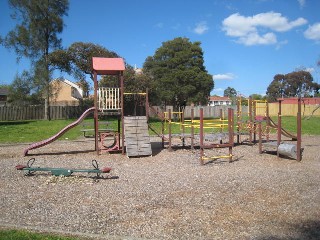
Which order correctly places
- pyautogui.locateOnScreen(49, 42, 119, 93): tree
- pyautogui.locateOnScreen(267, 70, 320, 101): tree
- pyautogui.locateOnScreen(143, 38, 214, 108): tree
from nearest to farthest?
pyautogui.locateOnScreen(49, 42, 119, 93): tree → pyautogui.locateOnScreen(143, 38, 214, 108): tree → pyautogui.locateOnScreen(267, 70, 320, 101): tree

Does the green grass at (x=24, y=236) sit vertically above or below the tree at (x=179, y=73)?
below

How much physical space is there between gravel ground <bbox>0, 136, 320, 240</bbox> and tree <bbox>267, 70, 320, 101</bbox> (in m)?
93.4

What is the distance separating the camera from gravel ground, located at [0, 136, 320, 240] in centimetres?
540

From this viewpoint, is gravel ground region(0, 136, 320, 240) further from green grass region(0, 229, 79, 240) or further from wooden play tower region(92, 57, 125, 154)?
wooden play tower region(92, 57, 125, 154)

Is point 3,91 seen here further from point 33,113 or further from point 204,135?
point 204,135

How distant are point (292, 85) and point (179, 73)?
69.6 m

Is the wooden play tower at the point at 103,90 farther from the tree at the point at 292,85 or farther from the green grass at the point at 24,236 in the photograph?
the tree at the point at 292,85

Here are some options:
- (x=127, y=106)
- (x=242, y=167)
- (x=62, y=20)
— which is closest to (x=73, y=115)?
(x=127, y=106)

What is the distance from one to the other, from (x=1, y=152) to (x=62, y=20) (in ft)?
85.9

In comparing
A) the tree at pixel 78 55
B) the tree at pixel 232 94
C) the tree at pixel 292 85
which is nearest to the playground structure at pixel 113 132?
the tree at pixel 232 94

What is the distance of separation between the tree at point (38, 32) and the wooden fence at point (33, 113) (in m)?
2.00

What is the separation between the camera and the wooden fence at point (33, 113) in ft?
122

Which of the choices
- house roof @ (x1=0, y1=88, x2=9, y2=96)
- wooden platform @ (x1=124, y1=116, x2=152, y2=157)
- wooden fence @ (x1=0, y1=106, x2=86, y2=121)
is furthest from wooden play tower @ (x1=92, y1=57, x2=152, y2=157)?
house roof @ (x1=0, y1=88, x2=9, y2=96)

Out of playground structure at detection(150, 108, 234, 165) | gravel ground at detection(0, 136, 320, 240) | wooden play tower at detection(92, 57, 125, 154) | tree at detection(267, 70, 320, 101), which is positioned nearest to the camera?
gravel ground at detection(0, 136, 320, 240)
